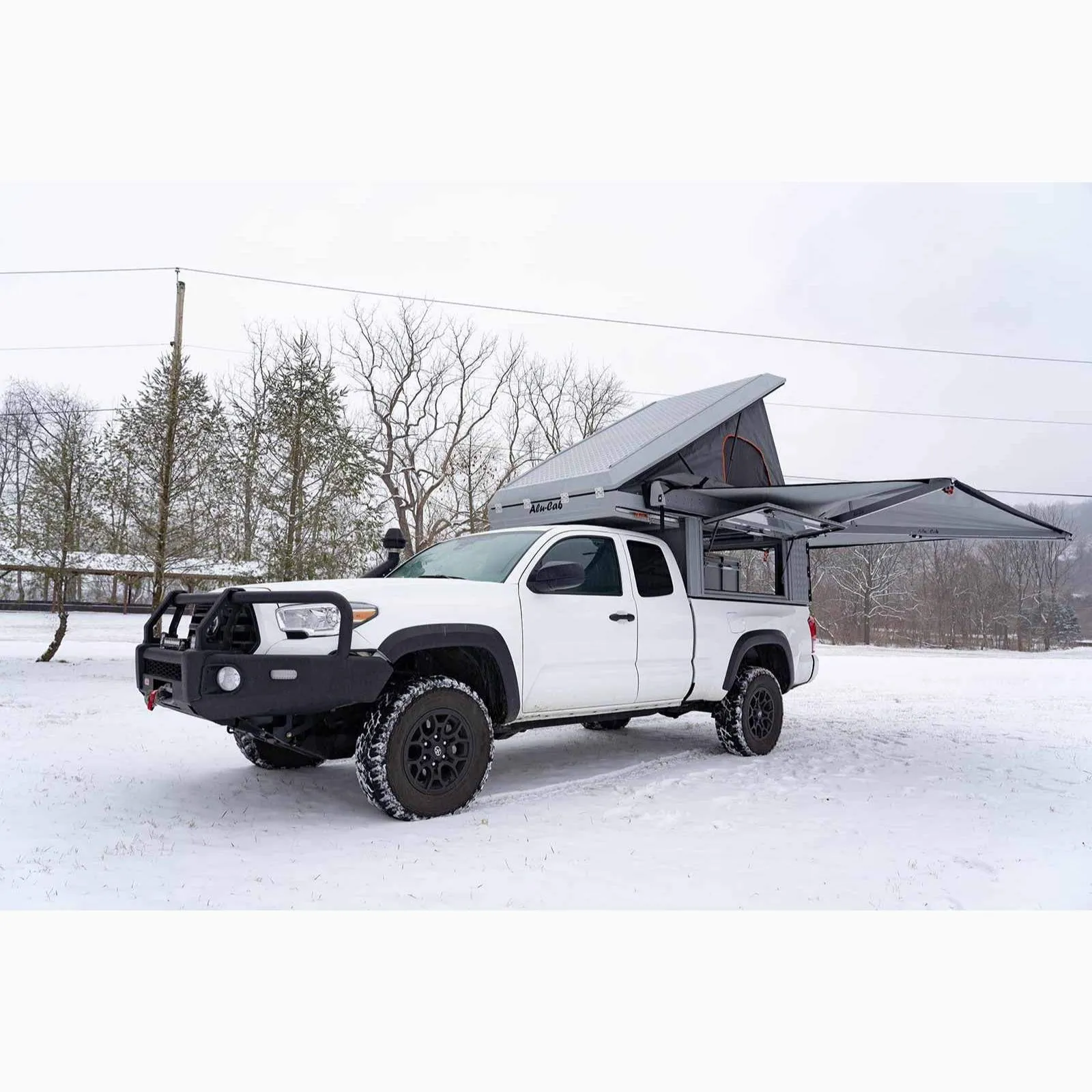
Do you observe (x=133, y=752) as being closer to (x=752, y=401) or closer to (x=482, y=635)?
(x=482, y=635)

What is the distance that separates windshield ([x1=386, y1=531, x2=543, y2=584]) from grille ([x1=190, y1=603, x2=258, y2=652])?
4.24 ft

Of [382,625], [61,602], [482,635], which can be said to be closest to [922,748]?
[482,635]

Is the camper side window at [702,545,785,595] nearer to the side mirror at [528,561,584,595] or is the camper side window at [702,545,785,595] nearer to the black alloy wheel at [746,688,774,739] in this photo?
the black alloy wheel at [746,688,774,739]

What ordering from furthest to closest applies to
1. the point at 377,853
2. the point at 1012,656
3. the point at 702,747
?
1. the point at 1012,656
2. the point at 702,747
3. the point at 377,853

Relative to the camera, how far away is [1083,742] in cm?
846

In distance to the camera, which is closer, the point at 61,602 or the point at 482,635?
the point at 482,635

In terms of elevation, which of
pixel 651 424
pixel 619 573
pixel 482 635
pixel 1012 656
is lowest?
pixel 1012 656

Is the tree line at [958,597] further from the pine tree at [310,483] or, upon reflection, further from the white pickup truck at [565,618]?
the white pickup truck at [565,618]

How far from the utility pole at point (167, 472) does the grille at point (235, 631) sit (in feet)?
39.0

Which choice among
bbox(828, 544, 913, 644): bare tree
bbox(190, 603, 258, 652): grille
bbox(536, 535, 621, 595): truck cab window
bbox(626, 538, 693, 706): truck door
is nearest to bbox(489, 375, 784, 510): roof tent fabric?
bbox(536, 535, 621, 595): truck cab window

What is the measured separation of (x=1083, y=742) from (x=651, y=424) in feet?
18.9

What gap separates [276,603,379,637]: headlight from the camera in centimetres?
459

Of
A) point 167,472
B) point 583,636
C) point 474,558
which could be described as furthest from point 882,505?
point 167,472

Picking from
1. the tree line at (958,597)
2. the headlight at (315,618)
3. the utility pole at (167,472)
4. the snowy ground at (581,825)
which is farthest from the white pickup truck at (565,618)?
the tree line at (958,597)
